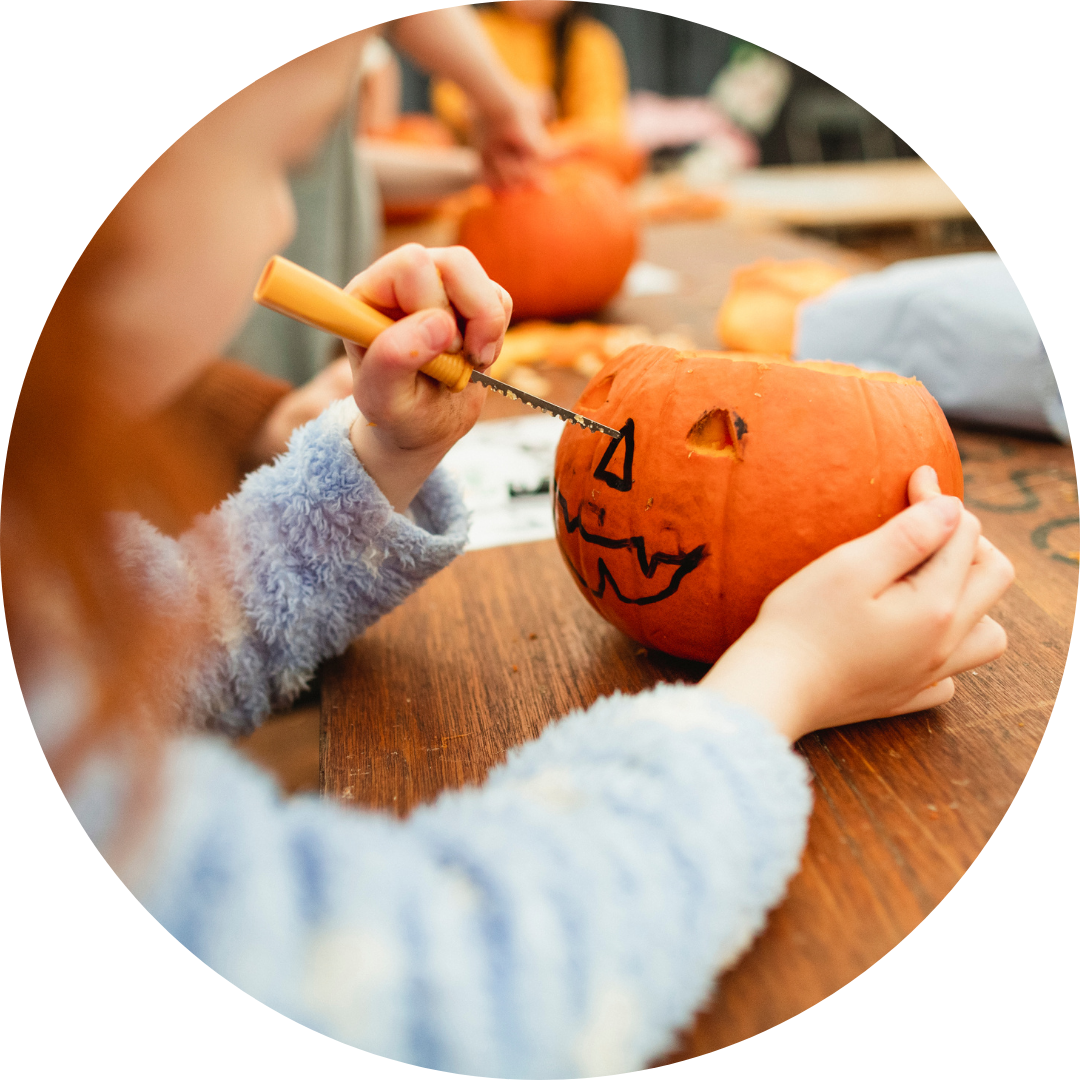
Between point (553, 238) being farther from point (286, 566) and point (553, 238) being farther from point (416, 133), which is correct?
point (416, 133)

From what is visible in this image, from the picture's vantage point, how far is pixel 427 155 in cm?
186

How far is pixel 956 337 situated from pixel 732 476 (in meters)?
0.68

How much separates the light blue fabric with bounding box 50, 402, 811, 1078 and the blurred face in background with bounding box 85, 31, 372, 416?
10cm

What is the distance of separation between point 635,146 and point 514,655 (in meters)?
2.50

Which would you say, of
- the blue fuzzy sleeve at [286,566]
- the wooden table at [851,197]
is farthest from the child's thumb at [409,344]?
the wooden table at [851,197]

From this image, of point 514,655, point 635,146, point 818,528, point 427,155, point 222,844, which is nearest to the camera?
point 222,844

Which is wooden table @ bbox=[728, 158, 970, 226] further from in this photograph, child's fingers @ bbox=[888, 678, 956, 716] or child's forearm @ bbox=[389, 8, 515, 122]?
child's fingers @ bbox=[888, 678, 956, 716]

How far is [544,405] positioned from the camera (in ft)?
1.89

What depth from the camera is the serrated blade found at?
55cm

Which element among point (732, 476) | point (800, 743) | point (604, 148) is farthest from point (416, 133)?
point (800, 743)

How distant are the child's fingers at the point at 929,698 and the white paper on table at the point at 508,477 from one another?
40cm

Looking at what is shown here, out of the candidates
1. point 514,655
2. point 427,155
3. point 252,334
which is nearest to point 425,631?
point 514,655

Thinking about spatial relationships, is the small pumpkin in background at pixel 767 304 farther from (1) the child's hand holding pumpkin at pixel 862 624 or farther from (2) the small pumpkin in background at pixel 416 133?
(2) the small pumpkin in background at pixel 416 133

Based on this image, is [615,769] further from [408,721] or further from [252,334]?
[252,334]
